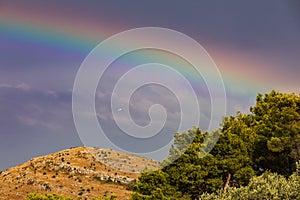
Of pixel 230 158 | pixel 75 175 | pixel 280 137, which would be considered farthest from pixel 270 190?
pixel 75 175

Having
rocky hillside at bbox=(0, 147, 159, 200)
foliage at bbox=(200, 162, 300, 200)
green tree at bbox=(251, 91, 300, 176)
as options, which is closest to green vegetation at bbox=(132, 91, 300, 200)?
green tree at bbox=(251, 91, 300, 176)

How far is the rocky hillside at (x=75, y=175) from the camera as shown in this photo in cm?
6588

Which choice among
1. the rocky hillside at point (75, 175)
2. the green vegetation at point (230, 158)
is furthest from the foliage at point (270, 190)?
the rocky hillside at point (75, 175)

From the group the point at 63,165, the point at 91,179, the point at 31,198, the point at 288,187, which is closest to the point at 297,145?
the point at 288,187

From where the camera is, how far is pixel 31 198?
4259 centimetres

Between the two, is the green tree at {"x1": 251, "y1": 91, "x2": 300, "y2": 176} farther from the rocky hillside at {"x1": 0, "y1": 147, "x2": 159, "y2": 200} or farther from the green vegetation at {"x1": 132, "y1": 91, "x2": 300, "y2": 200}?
the rocky hillside at {"x1": 0, "y1": 147, "x2": 159, "y2": 200}

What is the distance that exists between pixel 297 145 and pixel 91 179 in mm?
44407

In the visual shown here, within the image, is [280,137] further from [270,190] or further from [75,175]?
[75,175]

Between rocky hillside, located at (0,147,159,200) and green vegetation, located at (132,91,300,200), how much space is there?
692 inches

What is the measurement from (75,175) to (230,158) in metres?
38.7

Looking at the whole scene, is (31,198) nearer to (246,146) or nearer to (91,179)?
(246,146)

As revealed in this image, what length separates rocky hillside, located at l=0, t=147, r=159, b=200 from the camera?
65875mm

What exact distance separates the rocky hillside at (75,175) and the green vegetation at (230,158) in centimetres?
1758

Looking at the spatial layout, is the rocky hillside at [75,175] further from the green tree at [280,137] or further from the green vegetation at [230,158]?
the green tree at [280,137]
